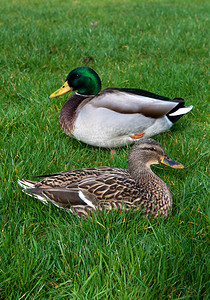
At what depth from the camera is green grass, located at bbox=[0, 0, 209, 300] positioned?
1.93 meters

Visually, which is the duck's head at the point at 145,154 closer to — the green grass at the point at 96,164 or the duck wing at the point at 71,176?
the duck wing at the point at 71,176

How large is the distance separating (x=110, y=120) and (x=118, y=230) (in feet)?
4.83

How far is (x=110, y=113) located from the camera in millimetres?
3559

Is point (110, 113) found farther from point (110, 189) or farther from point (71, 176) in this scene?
point (110, 189)

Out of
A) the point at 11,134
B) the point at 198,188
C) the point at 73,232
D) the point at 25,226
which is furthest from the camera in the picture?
the point at 11,134

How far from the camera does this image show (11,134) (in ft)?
12.1

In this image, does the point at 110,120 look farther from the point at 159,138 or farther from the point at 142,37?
the point at 142,37

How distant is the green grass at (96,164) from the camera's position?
1926 mm

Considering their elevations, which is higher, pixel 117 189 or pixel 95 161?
pixel 117 189

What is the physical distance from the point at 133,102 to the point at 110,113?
26cm

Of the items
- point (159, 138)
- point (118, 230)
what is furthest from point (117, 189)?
point (159, 138)

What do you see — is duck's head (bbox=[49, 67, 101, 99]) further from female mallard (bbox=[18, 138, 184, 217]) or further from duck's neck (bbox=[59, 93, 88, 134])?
female mallard (bbox=[18, 138, 184, 217])

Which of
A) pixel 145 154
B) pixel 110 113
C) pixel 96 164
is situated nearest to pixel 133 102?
pixel 110 113

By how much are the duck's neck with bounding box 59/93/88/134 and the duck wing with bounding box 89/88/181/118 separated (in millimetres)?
179
